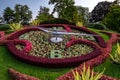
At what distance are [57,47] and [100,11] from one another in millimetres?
31942

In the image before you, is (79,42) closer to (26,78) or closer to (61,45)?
(61,45)

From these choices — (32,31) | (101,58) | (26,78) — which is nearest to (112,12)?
(32,31)

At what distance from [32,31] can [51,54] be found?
387 cm

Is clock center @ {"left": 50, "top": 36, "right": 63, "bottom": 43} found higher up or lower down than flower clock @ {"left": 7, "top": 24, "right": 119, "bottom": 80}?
higher up

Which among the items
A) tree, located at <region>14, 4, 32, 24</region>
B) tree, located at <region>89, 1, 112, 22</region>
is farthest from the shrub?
tree, located at <region>89, 1, 112, 22</region>

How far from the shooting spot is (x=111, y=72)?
12891 millimetres

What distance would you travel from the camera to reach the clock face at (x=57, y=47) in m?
13.5

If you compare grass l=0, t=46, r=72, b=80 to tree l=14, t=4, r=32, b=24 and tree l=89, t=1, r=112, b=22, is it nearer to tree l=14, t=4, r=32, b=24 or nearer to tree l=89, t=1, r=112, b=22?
tree l=14, t=4, r=32, b=24

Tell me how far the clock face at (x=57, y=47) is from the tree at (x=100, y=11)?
96.0 feet

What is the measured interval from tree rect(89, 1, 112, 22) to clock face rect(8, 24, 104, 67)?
29263 mm

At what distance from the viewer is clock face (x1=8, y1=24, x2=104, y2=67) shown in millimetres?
13526

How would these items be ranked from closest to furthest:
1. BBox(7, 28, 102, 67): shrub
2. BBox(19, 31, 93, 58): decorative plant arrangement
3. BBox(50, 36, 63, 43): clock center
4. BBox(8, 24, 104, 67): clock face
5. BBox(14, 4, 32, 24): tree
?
BBox(7, 28, 102, 67): shrub → BBox(8, 24, 104, 67): clock face → BBox(19, 31, 93, 58): decorative plant arrangement → BBox(50, 36, 63, 43): clock center → BBox(14, 4, 32, 24): tree

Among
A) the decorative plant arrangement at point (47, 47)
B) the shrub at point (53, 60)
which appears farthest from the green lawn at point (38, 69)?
the decorative plant arrangement at point (47, 47)

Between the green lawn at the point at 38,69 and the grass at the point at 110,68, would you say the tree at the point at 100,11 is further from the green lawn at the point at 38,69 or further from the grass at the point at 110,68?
the green lawn at the point at 38,69
